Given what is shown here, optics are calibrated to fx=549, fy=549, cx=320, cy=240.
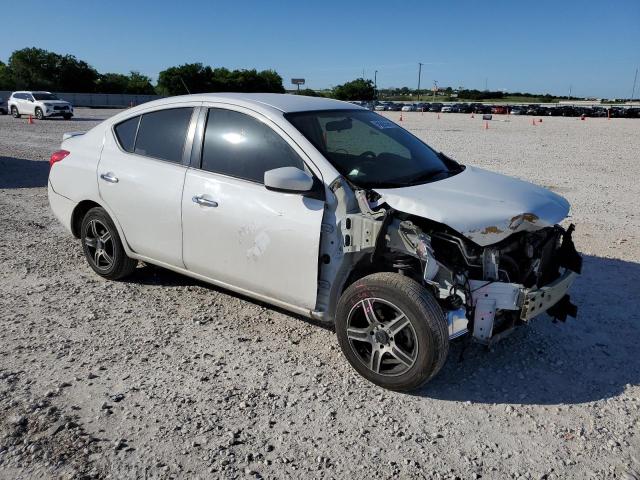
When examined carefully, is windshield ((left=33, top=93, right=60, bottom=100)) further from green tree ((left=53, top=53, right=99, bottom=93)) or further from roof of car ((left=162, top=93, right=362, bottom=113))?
green tree ((left=53, top=53, right=99, bottom=93))

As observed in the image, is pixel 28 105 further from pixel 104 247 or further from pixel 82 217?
pixel 104 247

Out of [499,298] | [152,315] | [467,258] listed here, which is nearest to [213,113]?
[152,315]

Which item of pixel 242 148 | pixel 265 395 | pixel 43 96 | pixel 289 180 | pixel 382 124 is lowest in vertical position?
pixel 265 395

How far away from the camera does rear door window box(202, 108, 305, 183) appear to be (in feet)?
13.0

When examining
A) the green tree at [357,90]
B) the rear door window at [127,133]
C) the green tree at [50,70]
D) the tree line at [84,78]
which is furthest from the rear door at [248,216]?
the green tree at [357,90]

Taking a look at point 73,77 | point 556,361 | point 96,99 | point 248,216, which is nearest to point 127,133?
point 248,216

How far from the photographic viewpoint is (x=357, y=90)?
11731cm

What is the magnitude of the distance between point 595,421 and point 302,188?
7.43ft

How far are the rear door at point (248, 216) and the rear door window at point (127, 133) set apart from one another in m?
0.87

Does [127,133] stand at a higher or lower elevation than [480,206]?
higher

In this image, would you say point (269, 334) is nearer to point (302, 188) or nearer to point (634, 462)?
point (302, 188)

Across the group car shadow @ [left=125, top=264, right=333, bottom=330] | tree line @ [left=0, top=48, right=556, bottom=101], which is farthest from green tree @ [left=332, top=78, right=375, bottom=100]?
car shadow @ [left=125, top=264, right=333, bottom=330]

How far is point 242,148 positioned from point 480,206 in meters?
1.80

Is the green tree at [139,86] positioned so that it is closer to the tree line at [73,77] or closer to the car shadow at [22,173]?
the tree line at [73,77]
